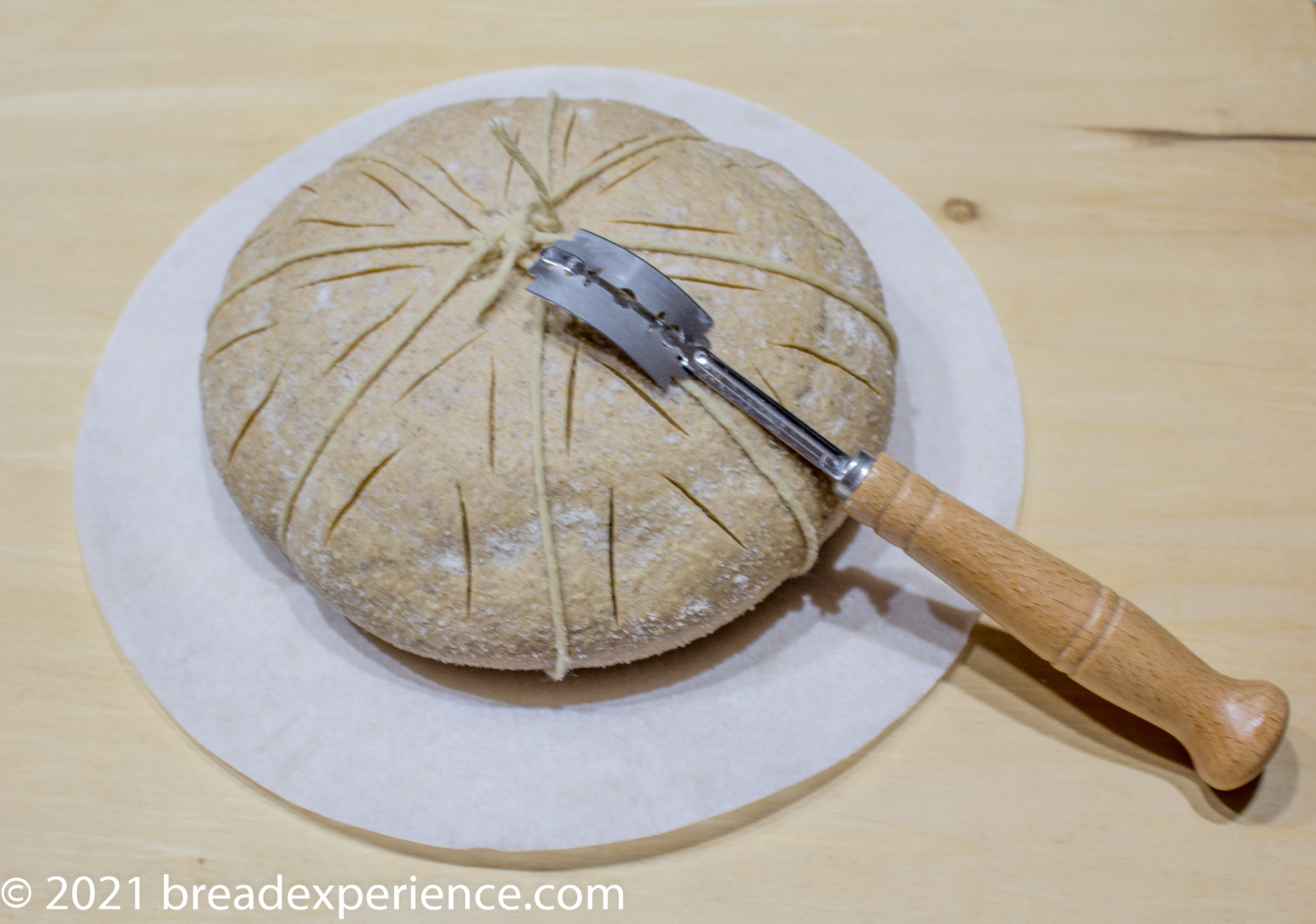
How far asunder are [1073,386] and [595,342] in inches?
31.0

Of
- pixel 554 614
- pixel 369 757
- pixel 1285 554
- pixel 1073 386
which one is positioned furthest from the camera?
pixel 1073 386

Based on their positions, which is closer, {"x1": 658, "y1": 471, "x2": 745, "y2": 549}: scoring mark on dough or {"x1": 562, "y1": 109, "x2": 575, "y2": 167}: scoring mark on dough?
{"x1": 658, "y1": 471, "x2": 745, "y2": 549}: scoring mark on dough

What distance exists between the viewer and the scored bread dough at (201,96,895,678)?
3.31 ft

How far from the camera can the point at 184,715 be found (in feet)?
3.79

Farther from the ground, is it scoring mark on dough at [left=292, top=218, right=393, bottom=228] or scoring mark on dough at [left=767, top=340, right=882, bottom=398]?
scoring mark on dough at [left=292, top=218, right=393, bottom=228]

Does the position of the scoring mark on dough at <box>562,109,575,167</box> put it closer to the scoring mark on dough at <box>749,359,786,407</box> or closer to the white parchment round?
the scoring mark on dough at <box>749,359,786,407</box>

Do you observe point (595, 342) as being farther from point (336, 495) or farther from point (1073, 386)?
point (1073, 386)

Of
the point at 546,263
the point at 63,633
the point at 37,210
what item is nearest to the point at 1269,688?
the point at 546,263

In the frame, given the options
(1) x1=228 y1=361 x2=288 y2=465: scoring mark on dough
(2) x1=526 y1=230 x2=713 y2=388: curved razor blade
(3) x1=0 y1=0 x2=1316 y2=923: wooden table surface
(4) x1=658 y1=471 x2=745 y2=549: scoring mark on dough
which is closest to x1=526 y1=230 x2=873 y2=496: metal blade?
(2) x1=526 y1=230 x2=713 y2=388: curved razor blade

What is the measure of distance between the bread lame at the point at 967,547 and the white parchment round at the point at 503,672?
17cm

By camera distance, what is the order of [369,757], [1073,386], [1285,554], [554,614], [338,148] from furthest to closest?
[338,148]
[1073,386]
[1285,554]
[369,757]
[554,614]

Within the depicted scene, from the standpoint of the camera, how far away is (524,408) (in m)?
1.00

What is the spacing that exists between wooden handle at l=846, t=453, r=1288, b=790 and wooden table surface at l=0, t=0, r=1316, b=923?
Answer: 0.13 metres

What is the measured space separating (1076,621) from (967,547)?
14 cm
